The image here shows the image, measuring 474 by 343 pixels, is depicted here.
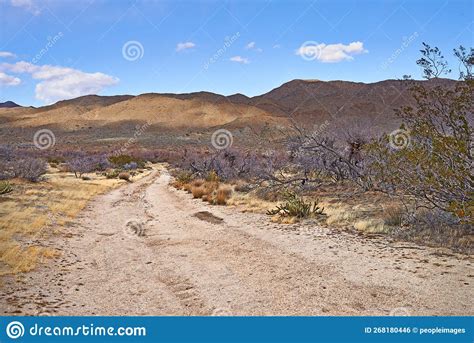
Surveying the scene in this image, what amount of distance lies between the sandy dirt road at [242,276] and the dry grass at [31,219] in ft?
1.46

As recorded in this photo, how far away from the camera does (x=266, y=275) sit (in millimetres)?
7125

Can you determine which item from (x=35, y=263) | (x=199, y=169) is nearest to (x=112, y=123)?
(x=199, y=169)

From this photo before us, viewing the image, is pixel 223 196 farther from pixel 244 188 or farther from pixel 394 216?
pixel 394 216

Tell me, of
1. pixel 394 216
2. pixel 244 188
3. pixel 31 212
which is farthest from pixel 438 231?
pixel 31 212

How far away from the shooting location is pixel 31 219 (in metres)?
11.8

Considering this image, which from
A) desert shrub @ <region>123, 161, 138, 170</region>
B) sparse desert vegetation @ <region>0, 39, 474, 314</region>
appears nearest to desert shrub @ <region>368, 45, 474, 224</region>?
sparse desert vegetation @ <region>0, 39, 474, 314</region>

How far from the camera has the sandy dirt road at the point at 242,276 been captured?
5.66 meters

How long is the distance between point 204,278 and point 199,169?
2045 cm

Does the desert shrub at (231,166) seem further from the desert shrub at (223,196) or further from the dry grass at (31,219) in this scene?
the dry grass at (31,219)

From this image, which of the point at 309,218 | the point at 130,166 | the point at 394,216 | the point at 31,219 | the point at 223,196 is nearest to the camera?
the point at 394,216

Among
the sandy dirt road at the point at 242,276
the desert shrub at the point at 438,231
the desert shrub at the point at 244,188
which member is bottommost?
the sandy dirt road at the point at 242,276

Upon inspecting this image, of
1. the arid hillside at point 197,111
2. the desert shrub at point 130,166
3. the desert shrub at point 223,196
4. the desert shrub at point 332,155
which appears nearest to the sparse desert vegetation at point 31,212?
the desert shrub at point 223,196

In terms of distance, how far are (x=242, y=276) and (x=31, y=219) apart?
25.0ft

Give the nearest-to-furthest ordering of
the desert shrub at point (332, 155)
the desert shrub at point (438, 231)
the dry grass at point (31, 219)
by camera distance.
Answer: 1. the dry grass at point (31, 219)
2. the desert shrub at point (438, 231)
3. the desert shrub at point (332, 155)
